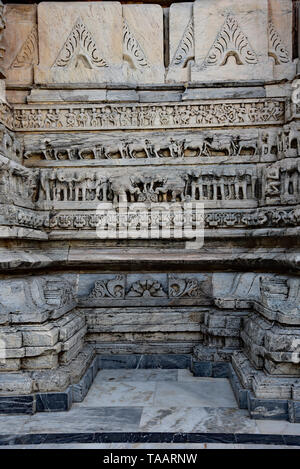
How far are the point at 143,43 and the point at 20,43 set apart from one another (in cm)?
210

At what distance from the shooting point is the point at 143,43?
660 centimetres

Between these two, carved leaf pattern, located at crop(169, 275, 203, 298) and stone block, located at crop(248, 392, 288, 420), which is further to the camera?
carved leaf pattern, located at crop(169, 275, 203, 298)

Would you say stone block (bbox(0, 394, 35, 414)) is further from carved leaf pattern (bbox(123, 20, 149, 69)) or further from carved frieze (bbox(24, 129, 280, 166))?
carved leaf pattern (bbox(123, 20, 149, 69))

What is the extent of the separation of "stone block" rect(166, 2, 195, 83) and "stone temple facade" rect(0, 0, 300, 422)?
0.02m

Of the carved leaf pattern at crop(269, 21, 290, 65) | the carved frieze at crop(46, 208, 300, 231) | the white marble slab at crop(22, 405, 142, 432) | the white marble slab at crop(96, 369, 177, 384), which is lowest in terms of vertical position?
the white marble slab at crop(96, 369, 177, 384)

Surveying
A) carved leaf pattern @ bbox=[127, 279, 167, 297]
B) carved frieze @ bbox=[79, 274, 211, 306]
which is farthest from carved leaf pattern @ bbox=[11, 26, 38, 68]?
carved leaf pattern @ bbox=[127, 279, 167, 297]

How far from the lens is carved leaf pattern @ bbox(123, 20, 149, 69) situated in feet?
21.6

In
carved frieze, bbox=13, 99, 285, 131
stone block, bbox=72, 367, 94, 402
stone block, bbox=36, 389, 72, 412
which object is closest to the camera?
stone block, bbox=36, 389, 72, 412

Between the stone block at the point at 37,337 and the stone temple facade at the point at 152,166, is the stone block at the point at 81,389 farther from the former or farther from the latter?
the stone block at the point at 37,337

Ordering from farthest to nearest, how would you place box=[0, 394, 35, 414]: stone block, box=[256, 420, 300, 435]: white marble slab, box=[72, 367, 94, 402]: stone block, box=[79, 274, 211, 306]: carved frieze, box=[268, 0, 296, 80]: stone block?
box=[268, 0, 296, 80]: stone block < box=[79, 274, 211, 306]: carved frieze < box=[72, 367, 94, 402]: stone block < box=[0, 394, 35, 414]: stone block < box=[256, 420, 300, 435]: white marble slab

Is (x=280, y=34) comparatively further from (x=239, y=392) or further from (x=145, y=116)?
(x=239, y=392)

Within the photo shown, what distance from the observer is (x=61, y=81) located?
650 centimetres
